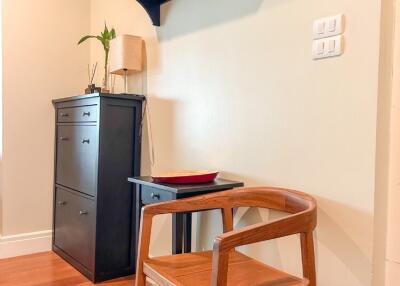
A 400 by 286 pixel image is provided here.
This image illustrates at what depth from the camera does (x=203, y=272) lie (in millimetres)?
1421

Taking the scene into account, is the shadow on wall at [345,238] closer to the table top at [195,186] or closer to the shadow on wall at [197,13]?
the table top at [195,186]

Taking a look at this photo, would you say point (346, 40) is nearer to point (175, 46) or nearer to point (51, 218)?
point (175, 46)

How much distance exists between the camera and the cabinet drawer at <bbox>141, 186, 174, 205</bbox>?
1759 millimetres

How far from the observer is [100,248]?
93.4 inches

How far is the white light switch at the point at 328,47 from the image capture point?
1.44 metres

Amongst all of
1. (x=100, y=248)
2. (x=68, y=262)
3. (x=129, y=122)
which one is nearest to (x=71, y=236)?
(x=68, y=262)

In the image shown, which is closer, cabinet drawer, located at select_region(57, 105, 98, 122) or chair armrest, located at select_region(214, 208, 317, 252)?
chair armrest, located at select_region(214, 208, 317, 252)

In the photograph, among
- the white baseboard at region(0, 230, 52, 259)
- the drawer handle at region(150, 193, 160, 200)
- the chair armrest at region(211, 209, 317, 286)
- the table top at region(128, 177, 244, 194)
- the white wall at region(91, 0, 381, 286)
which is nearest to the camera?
the chair armrest at region(211, 209, 317, 286)

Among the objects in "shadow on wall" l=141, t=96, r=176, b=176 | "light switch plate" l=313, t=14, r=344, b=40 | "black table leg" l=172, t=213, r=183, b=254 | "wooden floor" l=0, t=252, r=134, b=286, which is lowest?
"wooden floor" l=0, t=252, r=134, b=286

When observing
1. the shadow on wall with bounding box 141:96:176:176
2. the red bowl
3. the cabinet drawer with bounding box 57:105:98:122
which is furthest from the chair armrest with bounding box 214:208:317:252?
the cabinet drawer with bounding box 57:105:98:122

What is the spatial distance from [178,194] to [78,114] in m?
1.27

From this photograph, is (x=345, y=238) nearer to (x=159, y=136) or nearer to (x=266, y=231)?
(x=266, y=231)

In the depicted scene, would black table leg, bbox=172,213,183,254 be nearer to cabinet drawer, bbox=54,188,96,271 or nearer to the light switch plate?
cabinet drawer, bbox=54,188,96,271

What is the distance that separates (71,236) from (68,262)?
0.19 meters
